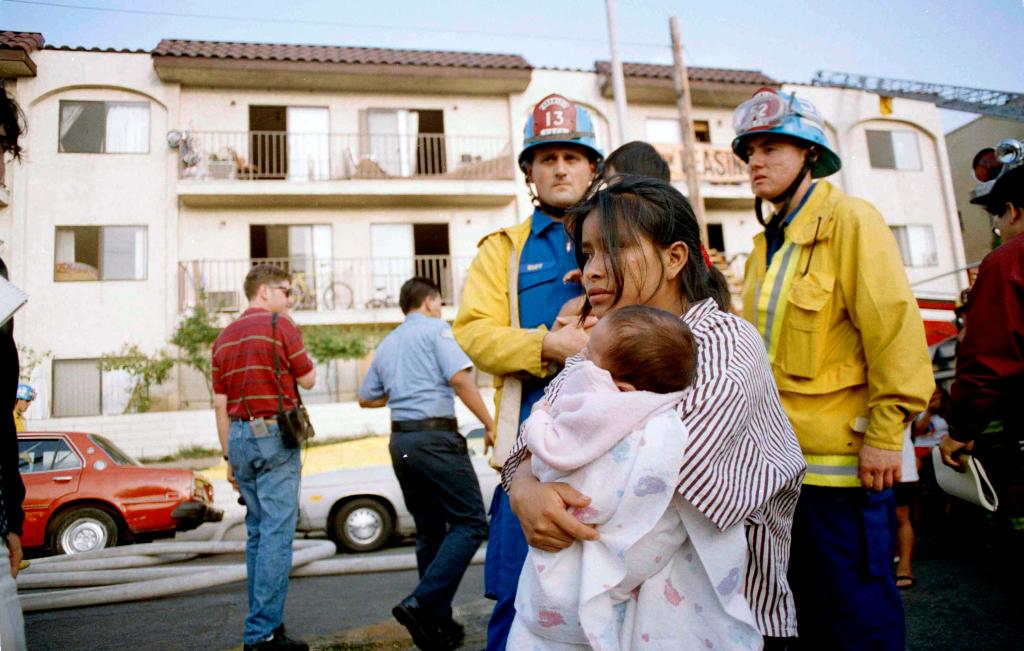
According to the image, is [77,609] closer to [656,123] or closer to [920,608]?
[920,608]

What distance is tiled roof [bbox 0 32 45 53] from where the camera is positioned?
7.35 feet

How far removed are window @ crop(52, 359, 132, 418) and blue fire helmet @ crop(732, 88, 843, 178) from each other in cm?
1692

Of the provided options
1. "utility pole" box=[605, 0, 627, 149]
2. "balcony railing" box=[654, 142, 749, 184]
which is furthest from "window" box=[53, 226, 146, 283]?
"balcony railing" box=[654, 142, 749, 184]

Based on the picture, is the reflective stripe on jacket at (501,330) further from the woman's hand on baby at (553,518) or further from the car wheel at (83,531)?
Answer: the car wheel at (83,531)

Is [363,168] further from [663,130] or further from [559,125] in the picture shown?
[559,125]

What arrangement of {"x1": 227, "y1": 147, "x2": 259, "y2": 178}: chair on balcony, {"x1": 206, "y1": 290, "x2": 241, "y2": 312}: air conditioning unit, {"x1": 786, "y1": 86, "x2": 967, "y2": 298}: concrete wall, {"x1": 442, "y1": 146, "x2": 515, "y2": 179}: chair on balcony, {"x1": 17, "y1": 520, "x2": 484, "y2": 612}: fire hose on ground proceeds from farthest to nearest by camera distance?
{"x1": 786, "y1": 86, "x2": 967, "y2": 298}: concrete wall, {"x1": 442, "y1": 146, "x2": 515, "y2": 179}: chair on balcony, {"x1": 227, "y1": 147, "x2": 259, "y2": 178}: chair on balcony, {"x1": 206, "y1": 290, "x2": 241, "y2": 312}: air conditioning unit, {"x1": 17, "y1": 520, "x2": 484, "y2": 612}: fire hose on ground

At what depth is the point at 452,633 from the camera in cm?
399

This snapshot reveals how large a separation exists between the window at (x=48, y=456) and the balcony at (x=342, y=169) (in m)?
11.6

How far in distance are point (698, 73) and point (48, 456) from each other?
19.6m

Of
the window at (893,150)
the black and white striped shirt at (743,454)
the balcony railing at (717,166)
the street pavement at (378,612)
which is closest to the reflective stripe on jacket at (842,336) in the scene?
the black and white striped shirt at (743,454)

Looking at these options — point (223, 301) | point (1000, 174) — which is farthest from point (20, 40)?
point (223, 301)

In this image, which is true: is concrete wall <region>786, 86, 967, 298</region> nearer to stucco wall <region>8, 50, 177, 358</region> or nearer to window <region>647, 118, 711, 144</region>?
window <region>647, 118, 711, 144</region>

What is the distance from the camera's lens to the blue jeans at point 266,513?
149 inches

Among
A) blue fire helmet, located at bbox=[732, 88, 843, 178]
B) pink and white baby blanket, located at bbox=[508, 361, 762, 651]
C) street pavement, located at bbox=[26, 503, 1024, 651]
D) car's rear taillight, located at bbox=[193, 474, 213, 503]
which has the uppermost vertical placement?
blue fire helmet, located at bbox=[732, 88, 843, 178]
